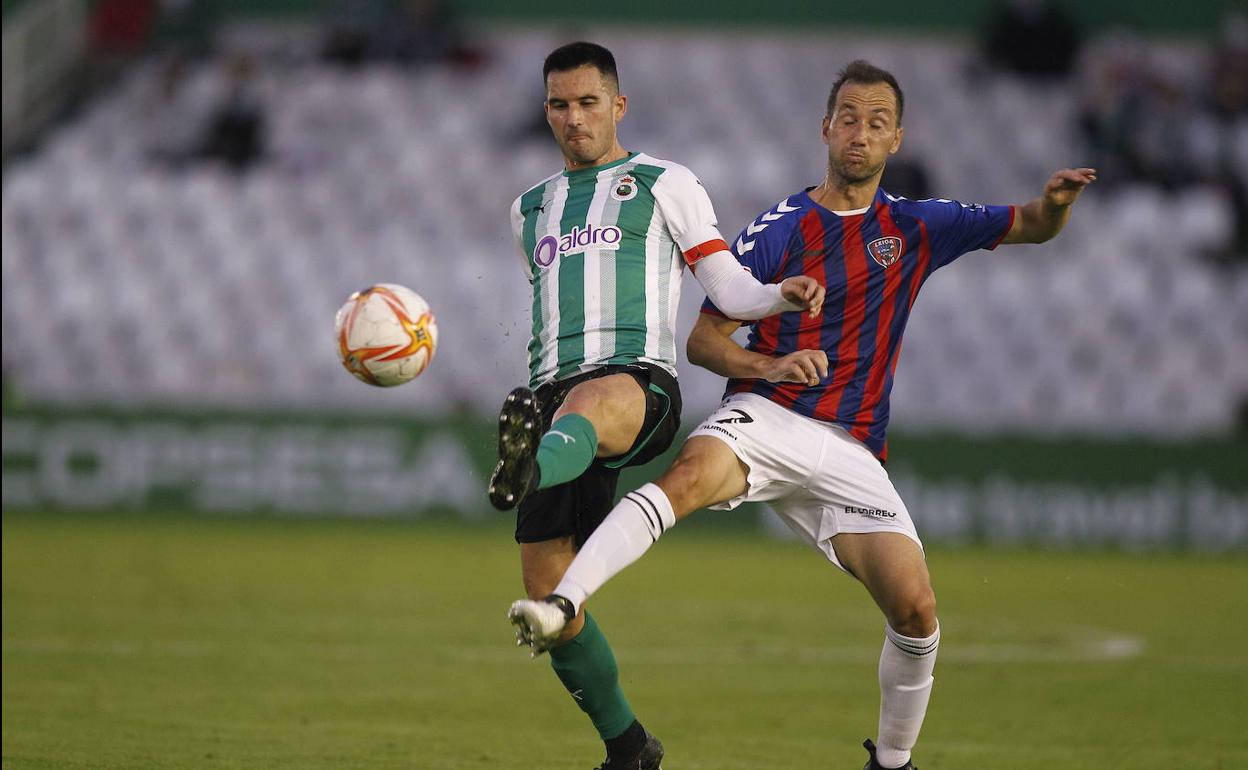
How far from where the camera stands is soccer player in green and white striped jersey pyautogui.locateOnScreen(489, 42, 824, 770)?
587cm

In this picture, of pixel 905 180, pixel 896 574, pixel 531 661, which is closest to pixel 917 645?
pixel 896 574

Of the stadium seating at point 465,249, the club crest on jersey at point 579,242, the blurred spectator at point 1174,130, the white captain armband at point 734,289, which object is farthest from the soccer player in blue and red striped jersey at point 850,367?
the blurred spectator at point 1174,130

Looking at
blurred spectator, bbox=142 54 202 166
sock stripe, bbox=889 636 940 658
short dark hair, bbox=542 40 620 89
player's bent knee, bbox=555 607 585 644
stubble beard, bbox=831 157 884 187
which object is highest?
short dark hair, bbox=542 40 620 89

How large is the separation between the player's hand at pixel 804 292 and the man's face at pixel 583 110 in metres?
0.97

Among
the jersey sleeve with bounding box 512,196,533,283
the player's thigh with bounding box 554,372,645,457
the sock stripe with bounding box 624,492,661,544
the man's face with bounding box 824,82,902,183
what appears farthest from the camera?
the jersey sleeve with bounding box 512,196,533,283

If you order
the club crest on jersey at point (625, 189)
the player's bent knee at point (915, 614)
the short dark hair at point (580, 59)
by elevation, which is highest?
the short dark hair at point (580, 59)

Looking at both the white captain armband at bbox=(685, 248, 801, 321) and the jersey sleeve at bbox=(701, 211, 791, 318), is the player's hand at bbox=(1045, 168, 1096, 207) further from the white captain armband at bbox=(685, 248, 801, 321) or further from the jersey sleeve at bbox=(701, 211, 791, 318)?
the white captain armband at bbox=(685, 248, 801, 321)

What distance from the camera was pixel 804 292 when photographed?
18.0ft

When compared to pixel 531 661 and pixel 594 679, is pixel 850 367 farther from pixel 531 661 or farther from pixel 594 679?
pixel 531 661

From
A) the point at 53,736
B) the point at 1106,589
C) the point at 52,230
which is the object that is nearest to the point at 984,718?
the point at 53,736

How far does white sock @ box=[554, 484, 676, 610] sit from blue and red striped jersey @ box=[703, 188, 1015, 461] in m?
0.77

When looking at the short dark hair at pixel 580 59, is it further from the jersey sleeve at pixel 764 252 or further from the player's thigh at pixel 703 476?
the player's thigh at pixel 703 476

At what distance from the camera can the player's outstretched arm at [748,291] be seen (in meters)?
5.53

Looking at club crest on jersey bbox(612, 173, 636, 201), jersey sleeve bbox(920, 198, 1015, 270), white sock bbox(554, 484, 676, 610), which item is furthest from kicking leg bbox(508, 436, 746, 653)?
jersey sleeve bbox(920, 198, 1015, 270)
